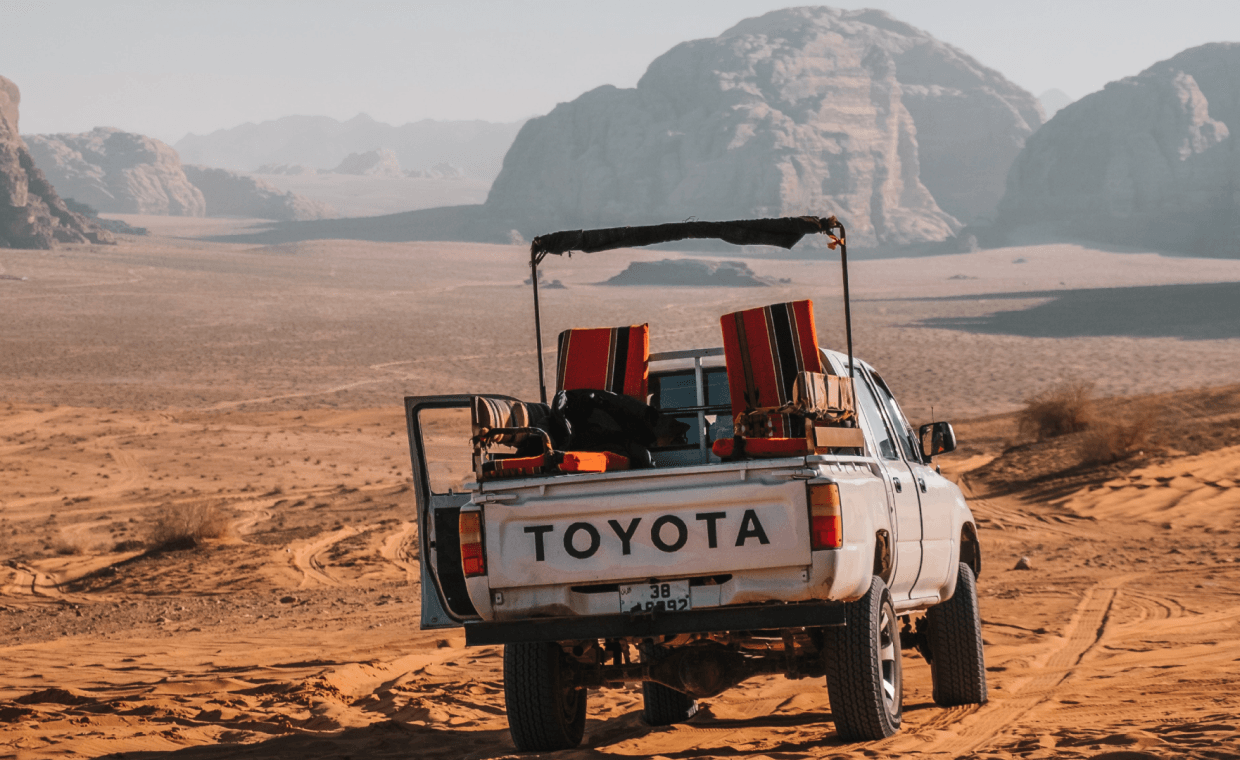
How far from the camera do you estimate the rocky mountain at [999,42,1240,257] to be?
12200 cm

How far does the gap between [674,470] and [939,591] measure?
2.28 metres

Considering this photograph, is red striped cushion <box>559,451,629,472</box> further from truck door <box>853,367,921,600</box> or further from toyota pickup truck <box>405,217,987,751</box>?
truck door <box>853,367,921,600</box>

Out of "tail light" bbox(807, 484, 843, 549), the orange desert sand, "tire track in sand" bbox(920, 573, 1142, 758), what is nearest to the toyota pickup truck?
"tail light" bbox(807, 484, 843, 549)

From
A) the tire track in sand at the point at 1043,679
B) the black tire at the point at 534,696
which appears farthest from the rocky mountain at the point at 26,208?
the black tire at the point at 534,696

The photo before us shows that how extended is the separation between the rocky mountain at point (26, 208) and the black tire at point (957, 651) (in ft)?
308

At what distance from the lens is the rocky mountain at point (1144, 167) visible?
122000 mm

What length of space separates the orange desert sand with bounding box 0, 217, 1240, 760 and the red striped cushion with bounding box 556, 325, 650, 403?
6.02ft

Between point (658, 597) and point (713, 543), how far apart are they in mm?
340

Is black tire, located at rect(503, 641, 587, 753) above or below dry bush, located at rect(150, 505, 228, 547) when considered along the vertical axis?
above

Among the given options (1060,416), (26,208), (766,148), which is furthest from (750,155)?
(1060,416)

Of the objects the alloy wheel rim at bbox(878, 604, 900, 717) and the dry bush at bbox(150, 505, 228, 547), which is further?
the dry bush at bbox(150, 505, 228, 547)

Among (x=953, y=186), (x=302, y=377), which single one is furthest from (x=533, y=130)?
(x=302, y=377)

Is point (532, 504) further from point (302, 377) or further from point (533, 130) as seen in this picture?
point (533, 130)

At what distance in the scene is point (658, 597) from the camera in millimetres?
5227
